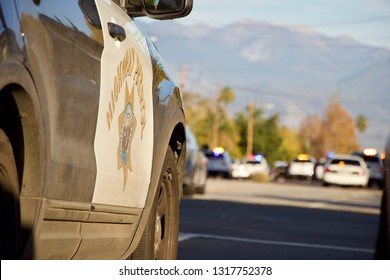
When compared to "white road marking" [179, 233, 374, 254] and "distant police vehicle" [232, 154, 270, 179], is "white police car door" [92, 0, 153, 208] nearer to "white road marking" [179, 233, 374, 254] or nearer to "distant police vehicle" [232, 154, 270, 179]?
"white road marking" [179, 233, 374, 254]

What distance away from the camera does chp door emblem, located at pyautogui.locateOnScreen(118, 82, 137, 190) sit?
6.36 metres

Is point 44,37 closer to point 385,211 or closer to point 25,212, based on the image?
point 25,212

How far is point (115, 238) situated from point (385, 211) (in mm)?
1415

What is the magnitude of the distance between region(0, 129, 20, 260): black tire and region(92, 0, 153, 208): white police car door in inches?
32.5

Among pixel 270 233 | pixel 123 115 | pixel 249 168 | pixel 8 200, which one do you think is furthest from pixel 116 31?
pixel 249 168

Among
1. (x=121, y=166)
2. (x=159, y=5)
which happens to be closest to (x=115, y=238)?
(x=121, y=166)

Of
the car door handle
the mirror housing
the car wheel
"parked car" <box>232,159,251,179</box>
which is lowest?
"parked car" <box>232,159,251,179</box>

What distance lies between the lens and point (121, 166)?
21.2 feet

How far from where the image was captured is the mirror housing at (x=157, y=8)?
282 inches

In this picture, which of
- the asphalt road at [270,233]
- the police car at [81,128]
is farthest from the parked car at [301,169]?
the police car at [81,128]

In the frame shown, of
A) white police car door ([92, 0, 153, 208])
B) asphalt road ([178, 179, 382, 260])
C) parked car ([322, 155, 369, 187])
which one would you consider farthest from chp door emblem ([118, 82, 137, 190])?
parked car ([322, 155, 369, 187])

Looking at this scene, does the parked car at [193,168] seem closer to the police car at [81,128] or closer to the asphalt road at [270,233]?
the asphalt road at [270,233]

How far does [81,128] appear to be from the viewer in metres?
5.66

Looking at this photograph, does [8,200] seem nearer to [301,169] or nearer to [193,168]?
[193,168]
